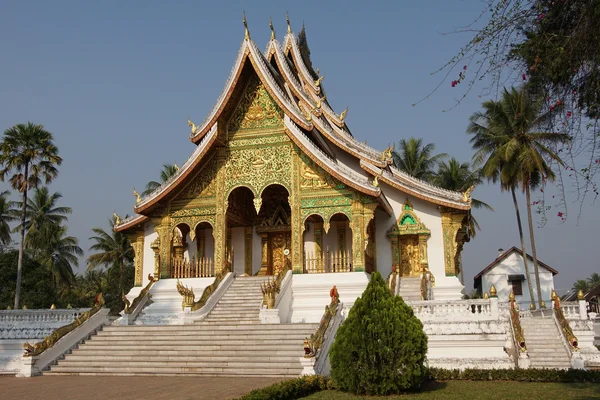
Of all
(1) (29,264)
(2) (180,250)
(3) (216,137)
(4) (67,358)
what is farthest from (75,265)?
(4) (67,358)

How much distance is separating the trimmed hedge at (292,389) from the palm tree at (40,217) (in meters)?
30.8

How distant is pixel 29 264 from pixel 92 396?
26.8m

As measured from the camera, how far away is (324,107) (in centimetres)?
2102

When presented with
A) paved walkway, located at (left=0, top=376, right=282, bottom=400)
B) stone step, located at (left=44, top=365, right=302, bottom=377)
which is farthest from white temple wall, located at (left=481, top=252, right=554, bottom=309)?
paved walkway, located at (left=0, top=376, right=282, bottom=400)

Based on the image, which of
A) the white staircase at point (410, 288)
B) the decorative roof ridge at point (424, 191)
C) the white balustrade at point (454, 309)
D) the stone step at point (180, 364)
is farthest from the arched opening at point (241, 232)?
the white balustrade at point (454, 309)

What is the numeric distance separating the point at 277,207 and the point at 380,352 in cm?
1098

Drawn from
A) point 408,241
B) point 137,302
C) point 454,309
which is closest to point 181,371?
point 137,302

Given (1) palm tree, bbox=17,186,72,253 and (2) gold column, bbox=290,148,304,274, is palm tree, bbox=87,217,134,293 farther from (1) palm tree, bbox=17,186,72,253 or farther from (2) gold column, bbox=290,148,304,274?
(2) gold column, bbox=290,148,304,274

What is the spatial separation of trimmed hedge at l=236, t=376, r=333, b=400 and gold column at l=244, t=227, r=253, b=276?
9.69 m

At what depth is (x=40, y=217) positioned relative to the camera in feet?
116

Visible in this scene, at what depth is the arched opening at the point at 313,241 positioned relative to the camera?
54.7 ft

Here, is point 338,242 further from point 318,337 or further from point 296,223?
point 318,337

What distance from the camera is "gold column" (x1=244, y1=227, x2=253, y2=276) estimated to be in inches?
715

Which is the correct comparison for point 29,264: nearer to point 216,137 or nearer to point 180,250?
point 180,250
